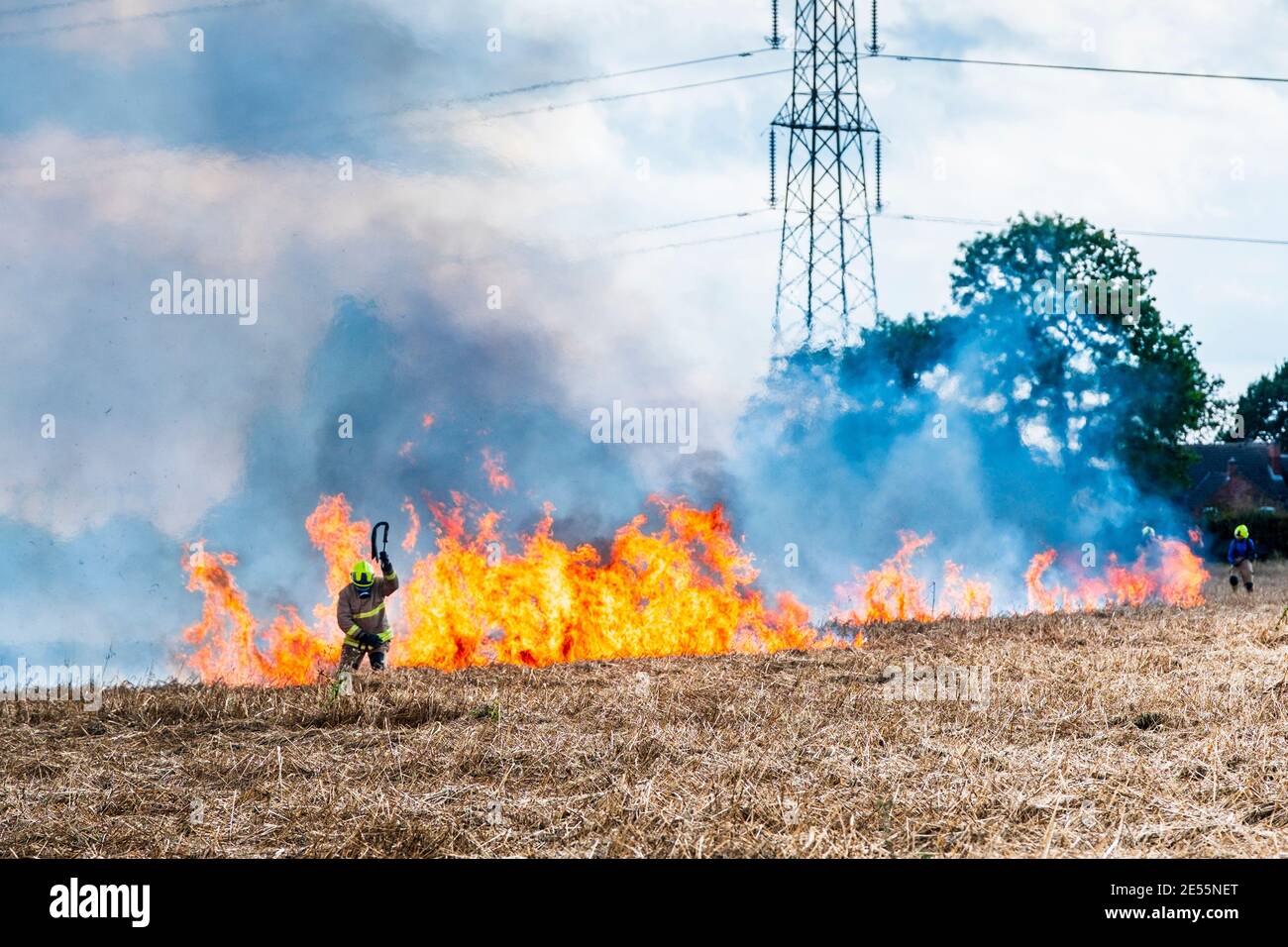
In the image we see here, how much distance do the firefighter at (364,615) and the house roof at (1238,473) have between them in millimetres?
54781

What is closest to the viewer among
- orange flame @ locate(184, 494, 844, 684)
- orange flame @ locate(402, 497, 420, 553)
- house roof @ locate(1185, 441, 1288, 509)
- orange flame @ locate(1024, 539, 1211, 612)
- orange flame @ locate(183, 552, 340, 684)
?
orange flame @ locate(183, 552, 340, 684)

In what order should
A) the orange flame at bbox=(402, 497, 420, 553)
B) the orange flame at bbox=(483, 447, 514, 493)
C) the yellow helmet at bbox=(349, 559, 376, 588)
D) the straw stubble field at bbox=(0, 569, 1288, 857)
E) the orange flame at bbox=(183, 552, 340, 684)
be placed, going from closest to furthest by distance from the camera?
1. the straw stubble field at bbox=(0, 569, 1288, 857)
2. the yellow helmet at bbox=(349, 559, 376, 588)
3. the orange flame at bbox=(183, 552, 340, 684)
4. the orange flame at bbox=(402, 497, 420, 553)
5. the orange flame at bbox=(483, 447, 514, 493)

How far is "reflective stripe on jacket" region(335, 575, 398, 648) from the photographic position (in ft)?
45.8

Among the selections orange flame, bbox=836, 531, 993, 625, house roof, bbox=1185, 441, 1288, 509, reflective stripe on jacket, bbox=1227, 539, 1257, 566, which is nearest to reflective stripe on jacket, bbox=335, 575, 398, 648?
orange flame, bbox=836, 531, 993, 625

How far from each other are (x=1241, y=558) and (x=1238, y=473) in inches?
1705

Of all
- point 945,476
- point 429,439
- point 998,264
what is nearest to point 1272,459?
point 998,264

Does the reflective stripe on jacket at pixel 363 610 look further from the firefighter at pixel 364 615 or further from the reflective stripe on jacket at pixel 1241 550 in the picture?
the reflective stripe on jacket at pixel 1241 550

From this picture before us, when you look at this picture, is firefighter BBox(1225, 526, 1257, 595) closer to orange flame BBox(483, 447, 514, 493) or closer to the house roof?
orange flame BBox(483, 447, 514, 493)

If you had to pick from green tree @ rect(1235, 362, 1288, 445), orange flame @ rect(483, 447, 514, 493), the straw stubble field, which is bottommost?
the straw stubble field

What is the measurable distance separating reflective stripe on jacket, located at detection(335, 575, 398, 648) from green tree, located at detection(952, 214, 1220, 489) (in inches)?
836

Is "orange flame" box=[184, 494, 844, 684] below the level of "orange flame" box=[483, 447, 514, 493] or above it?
below
